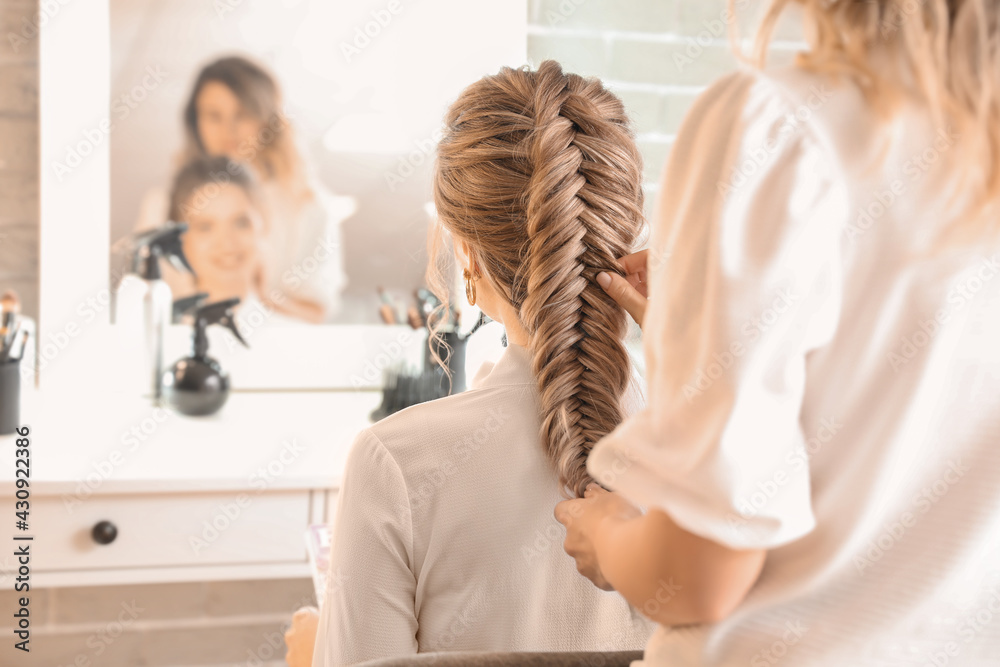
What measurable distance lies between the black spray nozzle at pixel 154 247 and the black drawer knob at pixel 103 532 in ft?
1.59

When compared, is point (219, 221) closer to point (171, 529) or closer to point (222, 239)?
point (222, 239)

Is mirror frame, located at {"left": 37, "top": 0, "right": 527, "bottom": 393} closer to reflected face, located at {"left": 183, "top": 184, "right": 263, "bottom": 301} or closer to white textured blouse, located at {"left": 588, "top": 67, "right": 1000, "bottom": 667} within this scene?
reflected face, located at {"left": 183, "top": 184, "right": 263, "bottom": 301}

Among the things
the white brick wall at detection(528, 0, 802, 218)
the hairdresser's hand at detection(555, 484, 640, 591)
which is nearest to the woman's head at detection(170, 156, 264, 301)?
the white brick wall at detection(528, 0, 802, 218)

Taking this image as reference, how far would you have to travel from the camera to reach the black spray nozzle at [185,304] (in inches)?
64.2

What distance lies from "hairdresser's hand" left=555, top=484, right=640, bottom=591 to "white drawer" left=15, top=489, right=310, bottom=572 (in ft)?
2.88

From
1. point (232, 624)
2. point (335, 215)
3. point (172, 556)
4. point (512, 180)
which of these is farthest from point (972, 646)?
point (232, 624)

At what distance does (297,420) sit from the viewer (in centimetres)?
161

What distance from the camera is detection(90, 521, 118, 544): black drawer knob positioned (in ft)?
4.29

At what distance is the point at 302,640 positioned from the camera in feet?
3.41

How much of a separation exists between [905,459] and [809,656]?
121 millimetres

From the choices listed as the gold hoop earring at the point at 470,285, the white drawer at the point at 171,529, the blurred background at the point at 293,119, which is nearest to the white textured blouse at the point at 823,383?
the gold hoop earring at the point at 470,285

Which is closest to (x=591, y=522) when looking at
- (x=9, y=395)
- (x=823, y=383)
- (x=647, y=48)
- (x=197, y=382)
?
(x=823, y=383)

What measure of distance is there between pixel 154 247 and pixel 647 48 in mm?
1065

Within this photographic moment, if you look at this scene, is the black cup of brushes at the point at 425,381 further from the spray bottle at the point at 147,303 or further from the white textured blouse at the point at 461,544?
the white textured blouse at the point at 461,544
